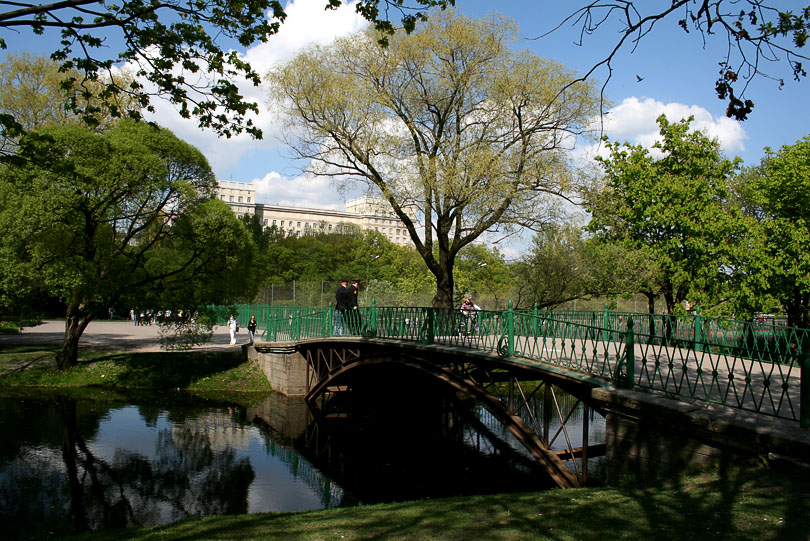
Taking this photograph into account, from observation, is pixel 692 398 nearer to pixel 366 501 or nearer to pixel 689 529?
pixel 689 529

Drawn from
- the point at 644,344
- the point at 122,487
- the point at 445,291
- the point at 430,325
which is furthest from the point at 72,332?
the point at 644,344

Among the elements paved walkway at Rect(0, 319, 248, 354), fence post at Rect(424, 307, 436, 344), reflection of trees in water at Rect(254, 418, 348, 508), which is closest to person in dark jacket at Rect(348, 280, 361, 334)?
reflection of trees in water at Rect(254, 418, 348, 508)

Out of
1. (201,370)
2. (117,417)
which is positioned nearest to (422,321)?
(117,417)

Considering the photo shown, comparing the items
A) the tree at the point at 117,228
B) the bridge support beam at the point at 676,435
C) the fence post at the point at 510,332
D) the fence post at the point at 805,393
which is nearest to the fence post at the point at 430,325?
the fence post at the point at 510,332

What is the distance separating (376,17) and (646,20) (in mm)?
3183

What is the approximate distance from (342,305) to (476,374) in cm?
664

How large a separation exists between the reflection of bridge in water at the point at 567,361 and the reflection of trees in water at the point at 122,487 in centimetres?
448

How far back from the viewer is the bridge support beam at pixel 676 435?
18.4ft

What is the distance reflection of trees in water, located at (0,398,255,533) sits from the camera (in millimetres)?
10305

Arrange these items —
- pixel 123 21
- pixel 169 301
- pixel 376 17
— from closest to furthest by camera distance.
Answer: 1. pixel 123 21
2. pixel 376 17
3. pixel 169 301

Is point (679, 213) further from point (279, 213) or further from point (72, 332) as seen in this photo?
point (279, 213)

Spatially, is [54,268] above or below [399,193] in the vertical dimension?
below

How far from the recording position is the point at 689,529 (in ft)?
16.1

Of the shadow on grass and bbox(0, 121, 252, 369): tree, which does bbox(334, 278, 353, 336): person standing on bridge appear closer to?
bbox(0, 121, 252, 369): tree
